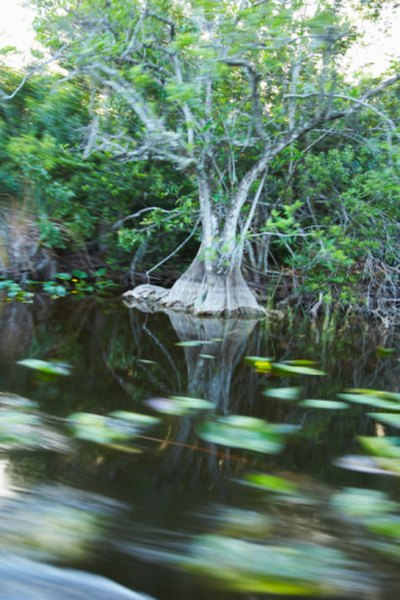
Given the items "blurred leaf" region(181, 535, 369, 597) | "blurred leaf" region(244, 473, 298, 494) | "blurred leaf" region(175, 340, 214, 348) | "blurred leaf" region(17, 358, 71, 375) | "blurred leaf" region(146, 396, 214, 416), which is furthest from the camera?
"blurred leaf" region(175, 340, 214, 348)

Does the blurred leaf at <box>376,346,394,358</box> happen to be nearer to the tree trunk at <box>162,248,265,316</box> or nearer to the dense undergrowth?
the dense undergrowth

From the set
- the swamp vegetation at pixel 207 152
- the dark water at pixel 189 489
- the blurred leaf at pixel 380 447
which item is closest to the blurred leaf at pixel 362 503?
the dark water at pixel 189 489

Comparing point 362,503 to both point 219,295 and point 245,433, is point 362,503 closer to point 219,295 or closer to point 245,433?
point 245,433

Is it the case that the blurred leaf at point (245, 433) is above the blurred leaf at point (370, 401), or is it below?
below

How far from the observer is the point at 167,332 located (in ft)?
16.9

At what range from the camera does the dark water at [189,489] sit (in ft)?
3.78

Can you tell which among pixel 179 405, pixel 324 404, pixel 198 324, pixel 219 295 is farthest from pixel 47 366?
pixel 219 295

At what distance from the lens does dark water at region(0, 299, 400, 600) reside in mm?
1153

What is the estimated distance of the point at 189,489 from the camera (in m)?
1.60

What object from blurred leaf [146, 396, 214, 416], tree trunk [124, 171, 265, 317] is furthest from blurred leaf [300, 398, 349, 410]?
tree trunk [124, 171, 265, 317]

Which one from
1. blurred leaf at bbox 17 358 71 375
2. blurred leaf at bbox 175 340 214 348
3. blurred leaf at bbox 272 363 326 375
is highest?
blurred leaf at bbox 175 340 214 348

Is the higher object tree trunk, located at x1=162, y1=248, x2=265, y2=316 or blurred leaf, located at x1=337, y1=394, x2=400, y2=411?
tree trunk, located at x1=162, y1=248, x2=265, y2=316

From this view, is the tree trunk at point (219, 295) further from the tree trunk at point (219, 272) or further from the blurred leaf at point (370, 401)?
the blurred leaf at point (370, 401)

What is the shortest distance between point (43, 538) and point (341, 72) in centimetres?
799
